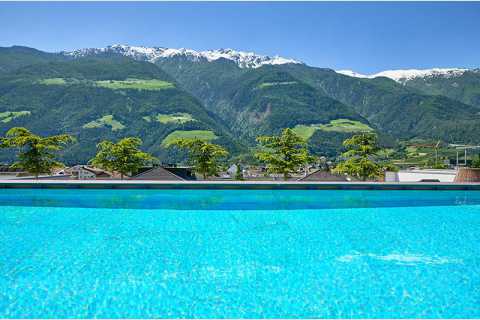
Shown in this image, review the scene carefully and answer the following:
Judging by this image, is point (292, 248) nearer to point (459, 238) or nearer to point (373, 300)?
point (373, 300)

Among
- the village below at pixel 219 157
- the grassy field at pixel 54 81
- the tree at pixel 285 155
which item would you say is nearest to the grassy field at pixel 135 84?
the grassy field at pixel 54 81

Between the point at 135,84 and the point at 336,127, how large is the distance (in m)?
82.4

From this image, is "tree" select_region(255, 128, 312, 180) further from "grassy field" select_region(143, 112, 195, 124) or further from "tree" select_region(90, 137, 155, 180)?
"grassy field" select_region(143, 112, 195, 124)

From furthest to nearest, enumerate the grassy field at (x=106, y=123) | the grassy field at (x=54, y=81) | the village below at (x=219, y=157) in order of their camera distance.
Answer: the grassy field at (x=54, y=81), the grassy field at (x=106, y=123), the village below at (x=219, y=157)

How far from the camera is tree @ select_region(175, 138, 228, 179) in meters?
20.1

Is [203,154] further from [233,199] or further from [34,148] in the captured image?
[233,199]

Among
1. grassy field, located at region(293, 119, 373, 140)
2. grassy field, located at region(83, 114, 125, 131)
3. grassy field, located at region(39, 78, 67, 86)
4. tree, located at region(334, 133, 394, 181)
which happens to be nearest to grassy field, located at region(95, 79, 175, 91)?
grassy field, located at region(39, 78, 67, 86)

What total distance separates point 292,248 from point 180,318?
109 inches

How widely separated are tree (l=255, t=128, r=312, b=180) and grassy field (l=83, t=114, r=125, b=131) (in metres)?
109

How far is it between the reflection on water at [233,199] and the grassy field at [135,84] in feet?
489

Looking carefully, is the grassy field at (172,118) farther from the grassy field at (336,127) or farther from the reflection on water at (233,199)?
the reflection on water at (233,199)

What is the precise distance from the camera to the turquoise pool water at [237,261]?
4.20 meters

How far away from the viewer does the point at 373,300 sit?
436 cm

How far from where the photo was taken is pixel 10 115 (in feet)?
390
